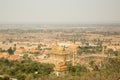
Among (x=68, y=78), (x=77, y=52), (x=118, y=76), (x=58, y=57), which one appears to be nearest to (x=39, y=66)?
(x=58, y=57)

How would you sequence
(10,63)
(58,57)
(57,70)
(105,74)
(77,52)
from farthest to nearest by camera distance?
(77,52) → (10,63) → (58,57) → (57,70) → (105,74)

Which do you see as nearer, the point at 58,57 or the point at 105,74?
the point at 105,74

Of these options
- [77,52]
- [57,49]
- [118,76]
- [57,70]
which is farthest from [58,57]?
[77,52]

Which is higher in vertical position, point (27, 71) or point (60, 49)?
point (60, 49)

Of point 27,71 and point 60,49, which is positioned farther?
point 60,49

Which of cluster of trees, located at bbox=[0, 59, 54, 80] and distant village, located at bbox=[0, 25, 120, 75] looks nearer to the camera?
cluster of trees, located at bbox=[0, 59, 54, 80]

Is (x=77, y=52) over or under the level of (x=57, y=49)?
under

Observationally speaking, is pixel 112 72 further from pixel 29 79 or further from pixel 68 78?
pixel 29 79

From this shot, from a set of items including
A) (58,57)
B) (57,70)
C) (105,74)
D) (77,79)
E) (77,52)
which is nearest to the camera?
(77,79)

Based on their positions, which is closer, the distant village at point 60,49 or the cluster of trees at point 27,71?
the cluster of trees at point 27,71

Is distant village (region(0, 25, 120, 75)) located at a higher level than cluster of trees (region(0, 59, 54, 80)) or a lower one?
lower

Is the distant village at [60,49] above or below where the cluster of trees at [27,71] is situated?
below
